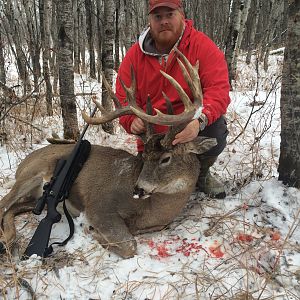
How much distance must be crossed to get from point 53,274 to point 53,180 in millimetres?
1015

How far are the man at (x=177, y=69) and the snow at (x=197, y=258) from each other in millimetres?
447

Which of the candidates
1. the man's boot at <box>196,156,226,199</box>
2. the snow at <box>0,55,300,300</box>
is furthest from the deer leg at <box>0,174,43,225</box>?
the man's boot at <box>196,156,226,199</box>

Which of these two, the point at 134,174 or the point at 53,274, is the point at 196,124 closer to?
the point at 134,174

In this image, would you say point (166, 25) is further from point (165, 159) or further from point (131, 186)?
point (131, 186)

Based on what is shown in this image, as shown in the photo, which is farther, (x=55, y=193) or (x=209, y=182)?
(x=209, y=182)

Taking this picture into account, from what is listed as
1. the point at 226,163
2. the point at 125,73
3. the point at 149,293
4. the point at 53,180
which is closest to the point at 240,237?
the point at 149,293

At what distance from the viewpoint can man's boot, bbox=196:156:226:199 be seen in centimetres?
394

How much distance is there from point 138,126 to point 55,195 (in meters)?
1.01

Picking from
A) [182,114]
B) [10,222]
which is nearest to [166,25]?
[182,114]

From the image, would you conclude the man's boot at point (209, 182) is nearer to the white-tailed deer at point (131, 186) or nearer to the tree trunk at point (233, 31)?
the white-tailed deer at point (131, 186)

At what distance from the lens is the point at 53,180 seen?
3688mm

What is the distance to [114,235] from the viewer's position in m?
3.41

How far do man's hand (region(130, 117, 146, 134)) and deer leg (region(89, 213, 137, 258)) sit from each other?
83 centimetres

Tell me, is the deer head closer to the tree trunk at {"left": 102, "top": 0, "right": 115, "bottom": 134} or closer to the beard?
the beard
